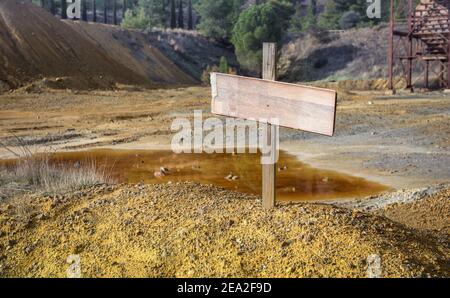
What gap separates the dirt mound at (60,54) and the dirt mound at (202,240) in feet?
84.5

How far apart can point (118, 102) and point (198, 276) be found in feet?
80.0

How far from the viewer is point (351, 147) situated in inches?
651

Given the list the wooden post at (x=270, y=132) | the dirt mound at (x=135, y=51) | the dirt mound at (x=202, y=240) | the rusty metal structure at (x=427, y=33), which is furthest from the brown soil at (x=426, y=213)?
the dirt mound at (x=135, y=51)

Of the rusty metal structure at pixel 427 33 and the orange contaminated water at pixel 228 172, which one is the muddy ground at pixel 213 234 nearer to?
the orange contaminated water at pixel 228 172

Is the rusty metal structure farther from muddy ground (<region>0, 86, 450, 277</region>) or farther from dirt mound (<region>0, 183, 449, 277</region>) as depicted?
dirt mound (<region>0, 183, 449, 277</region>)

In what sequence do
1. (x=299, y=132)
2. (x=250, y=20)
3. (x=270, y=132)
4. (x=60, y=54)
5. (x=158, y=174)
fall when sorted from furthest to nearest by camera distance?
(x=250, y=20) < (x=60, y=54) < (x=299, y=132) < (x=158, y=174) < (x=270, y=132)

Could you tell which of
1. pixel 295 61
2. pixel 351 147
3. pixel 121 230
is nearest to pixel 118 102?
pixel 351 147

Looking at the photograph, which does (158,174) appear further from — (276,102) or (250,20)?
(250,20)

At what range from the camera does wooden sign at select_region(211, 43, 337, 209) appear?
4.90m

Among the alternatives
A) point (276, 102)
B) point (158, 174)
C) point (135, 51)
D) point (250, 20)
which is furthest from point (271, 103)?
point (135, 51)

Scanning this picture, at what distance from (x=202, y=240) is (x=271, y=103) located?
137 centimetres

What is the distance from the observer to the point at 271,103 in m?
5.25

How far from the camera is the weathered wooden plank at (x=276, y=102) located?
489 centimetres

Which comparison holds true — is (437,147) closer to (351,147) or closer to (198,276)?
(351,147)
